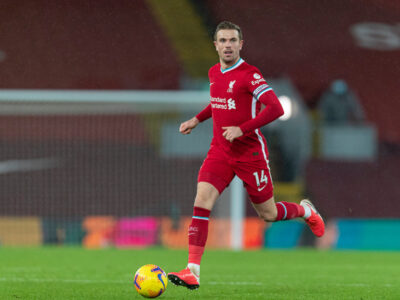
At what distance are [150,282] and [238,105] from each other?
54.1 inches

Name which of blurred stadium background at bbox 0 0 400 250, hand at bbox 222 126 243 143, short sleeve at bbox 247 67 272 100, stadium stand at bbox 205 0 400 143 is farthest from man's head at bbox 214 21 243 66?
stadium stand at bbox 205 0 400 143

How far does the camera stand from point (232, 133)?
Answer: 5.08m

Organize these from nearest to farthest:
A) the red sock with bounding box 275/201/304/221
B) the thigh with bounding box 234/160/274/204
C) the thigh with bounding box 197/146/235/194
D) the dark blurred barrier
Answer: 1. the thigh with bounding box 197/146/235/194
2. the thigh with bounding box 234/160/274/204
3. the red sock with bounding box 275/201/304/221
4. the dark blurred barrier

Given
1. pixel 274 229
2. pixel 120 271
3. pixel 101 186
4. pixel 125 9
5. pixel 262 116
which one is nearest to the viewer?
pixel 262 116

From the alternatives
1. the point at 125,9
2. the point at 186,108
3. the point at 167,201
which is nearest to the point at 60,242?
the point at 167,201

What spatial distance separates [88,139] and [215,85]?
9.74 meters

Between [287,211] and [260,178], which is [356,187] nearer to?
[287,211]

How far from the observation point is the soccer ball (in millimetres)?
4776

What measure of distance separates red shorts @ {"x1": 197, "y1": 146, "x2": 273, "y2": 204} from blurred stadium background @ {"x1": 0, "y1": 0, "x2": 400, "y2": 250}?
7192 mm

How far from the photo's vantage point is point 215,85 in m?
5.45

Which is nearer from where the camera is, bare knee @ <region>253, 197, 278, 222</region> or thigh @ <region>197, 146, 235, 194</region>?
thigh @ <region>197, 146, 235, 194</region>

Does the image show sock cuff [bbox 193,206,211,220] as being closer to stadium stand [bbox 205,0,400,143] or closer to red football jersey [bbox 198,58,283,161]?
red football jersey [bbox 198,58,283,161]

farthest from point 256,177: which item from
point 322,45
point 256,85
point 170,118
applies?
point 322,45

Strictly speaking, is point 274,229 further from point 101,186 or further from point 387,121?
point 387,121
